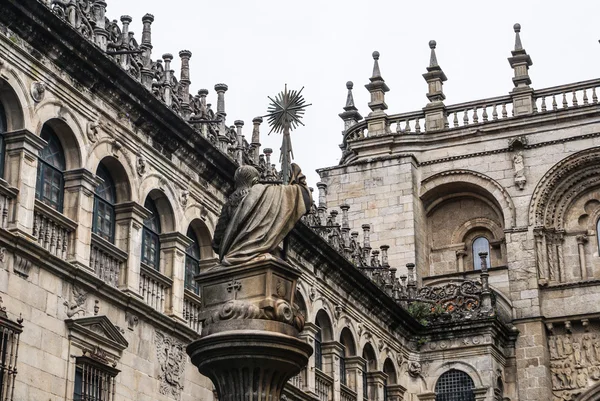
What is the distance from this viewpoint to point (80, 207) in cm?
1847

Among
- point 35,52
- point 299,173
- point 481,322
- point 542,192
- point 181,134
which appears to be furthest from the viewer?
point 542,192

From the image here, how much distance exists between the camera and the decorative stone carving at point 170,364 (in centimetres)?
1997

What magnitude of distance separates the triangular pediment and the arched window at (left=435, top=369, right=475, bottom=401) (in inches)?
547

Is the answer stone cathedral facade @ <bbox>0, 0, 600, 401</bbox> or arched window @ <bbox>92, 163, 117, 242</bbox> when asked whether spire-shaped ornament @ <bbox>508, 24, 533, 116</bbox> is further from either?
arched window @ <bbox>92, 163, 117, 242</bbox>

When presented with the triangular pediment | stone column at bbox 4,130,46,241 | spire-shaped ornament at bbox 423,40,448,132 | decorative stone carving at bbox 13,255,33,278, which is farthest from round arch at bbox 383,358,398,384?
decorative stone carving at bbox 13,255,33,278

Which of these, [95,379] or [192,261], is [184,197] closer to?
[192,261]

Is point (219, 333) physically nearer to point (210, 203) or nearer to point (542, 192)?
point (210, 203)

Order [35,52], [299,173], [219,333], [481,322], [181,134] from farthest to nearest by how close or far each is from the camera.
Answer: [481,322] → [181,134] → [35,52] → [299,173] → [219,333]

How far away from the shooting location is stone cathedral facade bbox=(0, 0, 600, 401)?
17609mm

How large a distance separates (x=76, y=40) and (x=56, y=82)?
71 centimetres

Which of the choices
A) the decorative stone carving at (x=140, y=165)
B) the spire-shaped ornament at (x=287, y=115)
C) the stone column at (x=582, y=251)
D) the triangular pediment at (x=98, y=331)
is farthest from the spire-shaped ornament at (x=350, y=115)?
the spire-shaped ornament at (x=287, y=115)

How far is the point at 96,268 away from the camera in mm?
18844

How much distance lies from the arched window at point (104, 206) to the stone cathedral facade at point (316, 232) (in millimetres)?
37

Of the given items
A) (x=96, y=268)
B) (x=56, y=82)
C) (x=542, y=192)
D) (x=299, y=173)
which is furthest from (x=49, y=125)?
(x=542, y=192)
